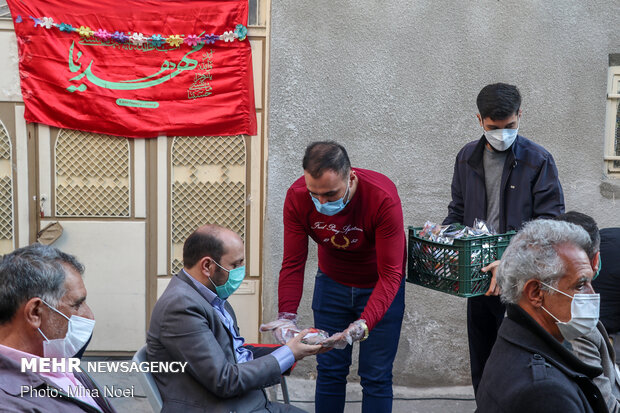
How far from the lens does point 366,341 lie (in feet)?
12.6

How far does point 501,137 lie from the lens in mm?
3807

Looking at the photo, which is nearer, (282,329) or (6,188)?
(282,329)

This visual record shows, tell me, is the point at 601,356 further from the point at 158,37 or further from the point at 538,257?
the point at 158,37

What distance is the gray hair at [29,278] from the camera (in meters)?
2.24

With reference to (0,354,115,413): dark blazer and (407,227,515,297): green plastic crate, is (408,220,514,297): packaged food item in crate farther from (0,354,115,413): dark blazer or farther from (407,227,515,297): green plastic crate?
(0,354,115,413): dark blazer

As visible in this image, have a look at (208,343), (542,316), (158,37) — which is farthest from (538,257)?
(158,37)

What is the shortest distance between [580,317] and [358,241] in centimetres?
145

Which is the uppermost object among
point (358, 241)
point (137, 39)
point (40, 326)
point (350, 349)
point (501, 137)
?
point (137, 39)

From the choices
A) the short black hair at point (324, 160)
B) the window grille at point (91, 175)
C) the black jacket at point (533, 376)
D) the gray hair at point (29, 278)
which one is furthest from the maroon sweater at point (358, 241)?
the window grille at point (91, 175)

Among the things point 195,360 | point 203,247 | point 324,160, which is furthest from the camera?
point 324,160

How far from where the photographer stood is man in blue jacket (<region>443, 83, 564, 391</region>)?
3.77m

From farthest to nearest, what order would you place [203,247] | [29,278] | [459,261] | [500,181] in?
[500,181] → [459,261] → [203,247] → [29,278]

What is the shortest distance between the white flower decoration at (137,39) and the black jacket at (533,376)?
3.74m

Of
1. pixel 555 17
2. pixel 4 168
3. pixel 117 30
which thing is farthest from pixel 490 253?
pixel 4 168
